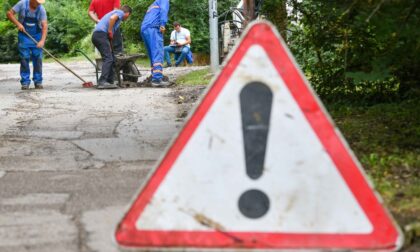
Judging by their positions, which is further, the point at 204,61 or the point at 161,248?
the point at 204,61

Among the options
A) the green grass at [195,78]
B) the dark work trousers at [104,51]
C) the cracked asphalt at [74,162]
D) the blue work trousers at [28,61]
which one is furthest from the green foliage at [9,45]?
the cracked asphalt at [74,162]

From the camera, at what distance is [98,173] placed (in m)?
6.30

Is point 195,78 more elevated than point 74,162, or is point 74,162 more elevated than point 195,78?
point 74,162

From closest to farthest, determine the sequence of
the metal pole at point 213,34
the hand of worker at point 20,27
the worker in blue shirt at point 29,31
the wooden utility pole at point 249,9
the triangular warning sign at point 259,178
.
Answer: the triangular warning sign at point 259,178
the wooden utility pole at point 249,9
the hand of worker at point 20,27
the worker in blue shirt at point 29,31
the metal pole at point 213,34

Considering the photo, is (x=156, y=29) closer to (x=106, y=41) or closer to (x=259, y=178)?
(x=106, y=41)

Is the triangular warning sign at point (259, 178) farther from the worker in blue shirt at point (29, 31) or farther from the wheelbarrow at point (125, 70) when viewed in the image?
the worker in blue shirt at point (29, 31)

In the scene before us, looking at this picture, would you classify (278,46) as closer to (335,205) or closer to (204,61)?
(335,205)

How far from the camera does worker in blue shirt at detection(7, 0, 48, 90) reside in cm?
1471

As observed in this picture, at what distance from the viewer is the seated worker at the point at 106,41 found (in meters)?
14.4

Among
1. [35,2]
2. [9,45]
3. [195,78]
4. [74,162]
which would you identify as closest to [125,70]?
[195,78]

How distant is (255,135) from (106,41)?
11.6 metres

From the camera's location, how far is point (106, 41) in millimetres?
14461

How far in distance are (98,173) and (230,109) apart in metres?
3.34

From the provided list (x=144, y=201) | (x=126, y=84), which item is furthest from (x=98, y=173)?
(x=126, y=84)
